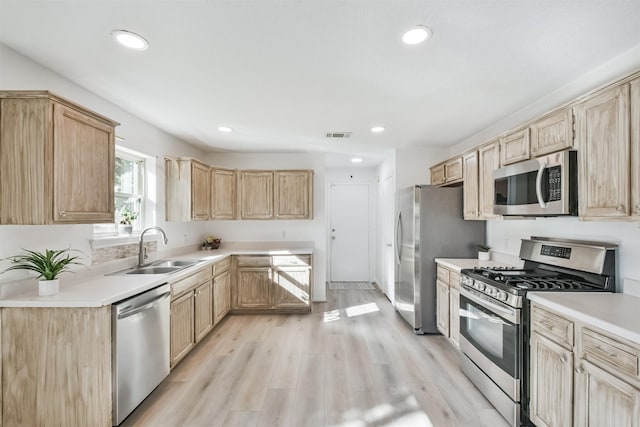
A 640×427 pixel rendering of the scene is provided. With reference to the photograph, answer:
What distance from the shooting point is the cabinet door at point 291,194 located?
4.70 meters

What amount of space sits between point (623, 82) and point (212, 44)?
7.68ft

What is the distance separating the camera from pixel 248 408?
2273 millimetres

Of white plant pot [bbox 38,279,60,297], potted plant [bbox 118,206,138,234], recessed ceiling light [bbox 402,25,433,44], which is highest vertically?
recessed ceiling light [bbox 402,25,433,44]

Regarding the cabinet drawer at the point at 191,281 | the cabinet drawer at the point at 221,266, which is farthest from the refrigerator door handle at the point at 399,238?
the cabinet drawer at the point at 191,281

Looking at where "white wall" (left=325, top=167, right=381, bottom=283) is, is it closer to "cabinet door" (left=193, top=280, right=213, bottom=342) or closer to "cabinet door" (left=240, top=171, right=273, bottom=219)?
"cabinet door" (left=240, top=171, right=273, bottom=219)

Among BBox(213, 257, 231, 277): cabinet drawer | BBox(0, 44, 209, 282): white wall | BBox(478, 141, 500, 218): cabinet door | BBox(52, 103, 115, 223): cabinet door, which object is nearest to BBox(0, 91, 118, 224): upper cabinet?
BBox(52, 103, 115, 223): cabinet door

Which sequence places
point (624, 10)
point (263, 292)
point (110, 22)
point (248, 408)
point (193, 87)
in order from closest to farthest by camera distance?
point (624, 10) < point (110, 22) < point (248, 408) < point (193, 87) < point (263, 292)

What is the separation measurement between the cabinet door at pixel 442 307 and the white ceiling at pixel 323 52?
6.14 feet

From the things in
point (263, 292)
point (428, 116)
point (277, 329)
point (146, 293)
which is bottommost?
point (277, 329)

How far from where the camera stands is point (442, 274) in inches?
134

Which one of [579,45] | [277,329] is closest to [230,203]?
[277,329]

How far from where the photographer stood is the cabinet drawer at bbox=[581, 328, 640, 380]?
1357mm

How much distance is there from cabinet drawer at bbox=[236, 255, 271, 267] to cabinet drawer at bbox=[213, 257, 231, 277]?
0.16m

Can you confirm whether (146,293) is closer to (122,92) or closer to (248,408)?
(248,408)
